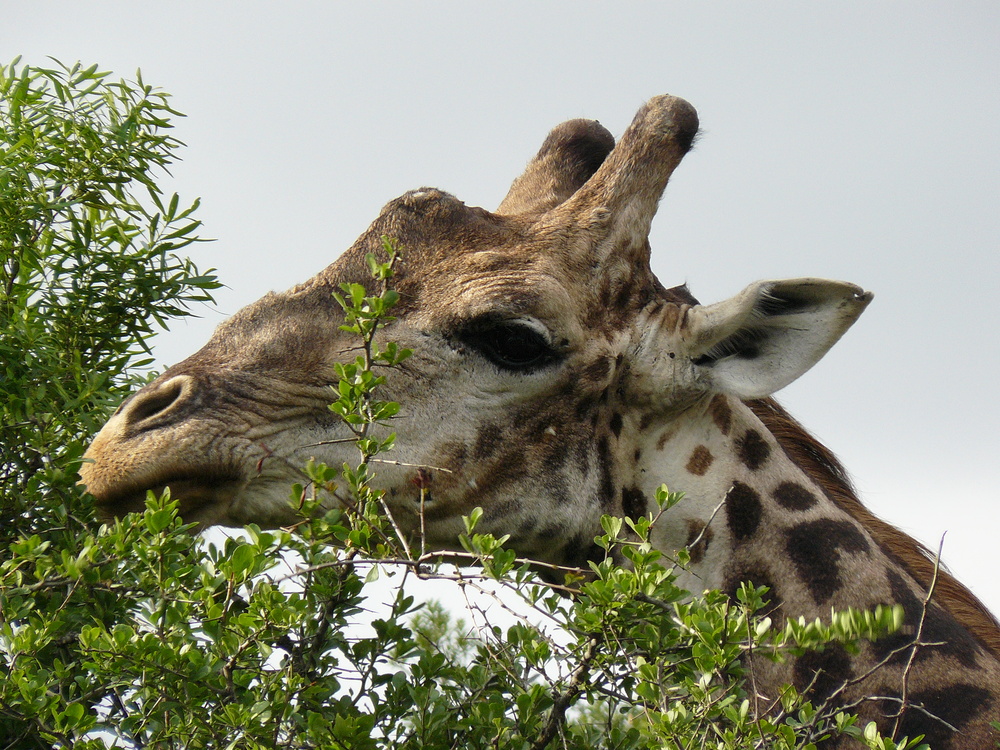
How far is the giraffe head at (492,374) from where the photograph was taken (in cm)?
373

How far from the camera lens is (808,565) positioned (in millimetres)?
3889

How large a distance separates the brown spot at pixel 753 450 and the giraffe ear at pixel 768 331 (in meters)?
0.25

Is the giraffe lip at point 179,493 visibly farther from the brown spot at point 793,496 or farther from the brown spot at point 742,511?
the brown spot at point 793,496

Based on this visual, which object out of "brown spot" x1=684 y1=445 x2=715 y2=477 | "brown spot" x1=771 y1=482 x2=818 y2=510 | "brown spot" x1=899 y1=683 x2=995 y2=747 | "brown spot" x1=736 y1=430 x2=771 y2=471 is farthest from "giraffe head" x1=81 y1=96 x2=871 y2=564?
"brown spot" x1=899 y1=683 x2=995 y2=747

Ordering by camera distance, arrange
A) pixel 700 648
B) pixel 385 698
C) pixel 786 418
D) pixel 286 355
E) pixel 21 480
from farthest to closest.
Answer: pixel 786 418 → pixel 286 355 → pixel 21 480 → pixel 385 698 → pixel 700 648

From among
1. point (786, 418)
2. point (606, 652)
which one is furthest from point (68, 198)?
point (786, 418)

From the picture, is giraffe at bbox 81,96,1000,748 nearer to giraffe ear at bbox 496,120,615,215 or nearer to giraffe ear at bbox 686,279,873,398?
giraffe ear at bbox 686,279,873,398

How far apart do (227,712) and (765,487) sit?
7.97ft

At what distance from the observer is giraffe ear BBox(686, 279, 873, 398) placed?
158 inches

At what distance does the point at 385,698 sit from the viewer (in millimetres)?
2834

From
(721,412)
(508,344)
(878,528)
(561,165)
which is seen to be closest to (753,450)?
(721,412)

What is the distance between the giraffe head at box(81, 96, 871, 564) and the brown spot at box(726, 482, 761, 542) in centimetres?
27

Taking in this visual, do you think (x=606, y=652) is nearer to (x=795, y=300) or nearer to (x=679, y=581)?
(x=679, y=581)

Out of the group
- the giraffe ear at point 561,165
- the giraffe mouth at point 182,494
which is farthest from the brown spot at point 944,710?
the giraffe ear at point 561,165
